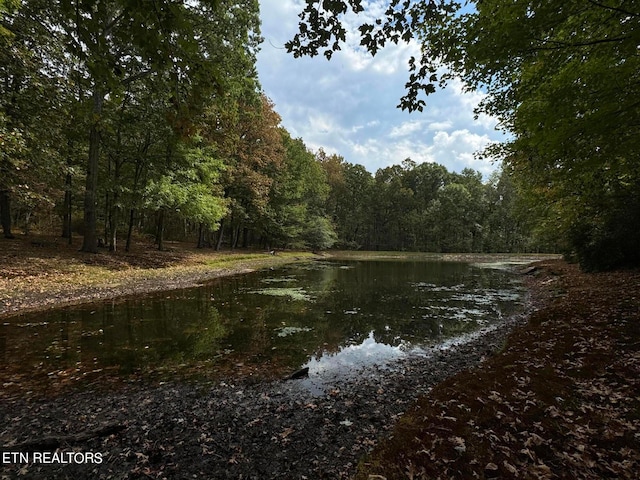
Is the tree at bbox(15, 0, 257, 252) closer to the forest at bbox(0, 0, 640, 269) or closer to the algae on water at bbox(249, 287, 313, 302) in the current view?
the forest at bbox(0, 0, 640, 269)

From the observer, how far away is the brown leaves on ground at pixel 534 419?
10.0ft

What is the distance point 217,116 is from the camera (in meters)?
19.8

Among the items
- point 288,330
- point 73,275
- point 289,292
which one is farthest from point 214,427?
point 73,275

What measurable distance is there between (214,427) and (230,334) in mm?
4404

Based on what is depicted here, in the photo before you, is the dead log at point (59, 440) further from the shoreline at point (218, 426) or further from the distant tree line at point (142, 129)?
the distant tree line at point (142, 129)

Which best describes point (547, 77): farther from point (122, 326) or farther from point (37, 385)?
point (122, 326)

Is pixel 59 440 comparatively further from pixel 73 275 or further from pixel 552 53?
pixel 73 275

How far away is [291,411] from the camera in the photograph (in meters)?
4.61

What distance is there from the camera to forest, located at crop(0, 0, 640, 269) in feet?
11.7

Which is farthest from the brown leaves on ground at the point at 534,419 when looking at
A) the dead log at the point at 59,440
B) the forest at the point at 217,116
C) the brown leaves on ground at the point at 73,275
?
the brown leaves on ground at the point at 73,275

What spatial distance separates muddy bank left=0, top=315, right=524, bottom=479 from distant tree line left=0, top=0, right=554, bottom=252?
11.9 feet

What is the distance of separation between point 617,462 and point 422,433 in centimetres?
175

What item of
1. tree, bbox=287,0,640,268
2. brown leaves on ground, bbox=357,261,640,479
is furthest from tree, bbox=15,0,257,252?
brown leaves on ground, bbox=357,261,640,479

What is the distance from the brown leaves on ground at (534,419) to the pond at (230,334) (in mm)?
2291
